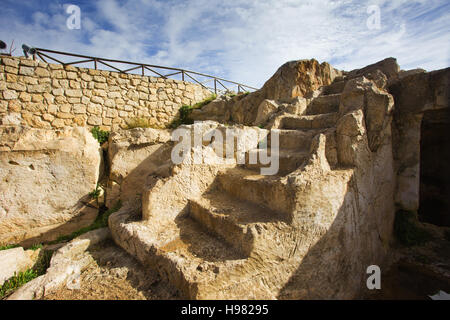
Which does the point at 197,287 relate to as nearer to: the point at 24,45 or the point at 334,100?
the point at 334,100

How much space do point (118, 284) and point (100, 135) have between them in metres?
4.86

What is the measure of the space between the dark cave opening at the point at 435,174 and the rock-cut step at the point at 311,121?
9.70 ft

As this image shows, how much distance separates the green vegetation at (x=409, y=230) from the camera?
157 inches

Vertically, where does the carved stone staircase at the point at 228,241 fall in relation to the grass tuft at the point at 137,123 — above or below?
below

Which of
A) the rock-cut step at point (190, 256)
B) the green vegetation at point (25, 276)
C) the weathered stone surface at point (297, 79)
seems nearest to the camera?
the rock-cut step at point (190, 256)

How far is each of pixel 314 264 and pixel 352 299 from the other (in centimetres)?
89

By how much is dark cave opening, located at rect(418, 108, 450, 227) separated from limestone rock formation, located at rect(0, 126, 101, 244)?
8110 mm

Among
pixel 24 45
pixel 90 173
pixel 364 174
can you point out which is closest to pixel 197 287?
pixel 364 174

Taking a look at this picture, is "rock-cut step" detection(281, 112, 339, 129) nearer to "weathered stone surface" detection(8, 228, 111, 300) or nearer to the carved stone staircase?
the carved stone staircase

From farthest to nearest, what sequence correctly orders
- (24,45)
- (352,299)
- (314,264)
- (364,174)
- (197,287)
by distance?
(24,45), (364,174), (352,299), (314,264), (197,287)

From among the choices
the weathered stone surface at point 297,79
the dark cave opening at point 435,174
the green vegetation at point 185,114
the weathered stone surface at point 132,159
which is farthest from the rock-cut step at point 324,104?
the green vegetation at point 185,114

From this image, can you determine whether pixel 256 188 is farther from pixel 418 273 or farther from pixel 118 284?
pixel 418 273

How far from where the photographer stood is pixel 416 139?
396cm

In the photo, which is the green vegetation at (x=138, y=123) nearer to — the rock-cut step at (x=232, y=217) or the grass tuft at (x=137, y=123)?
the grass tuft at (x=137, y=123)
